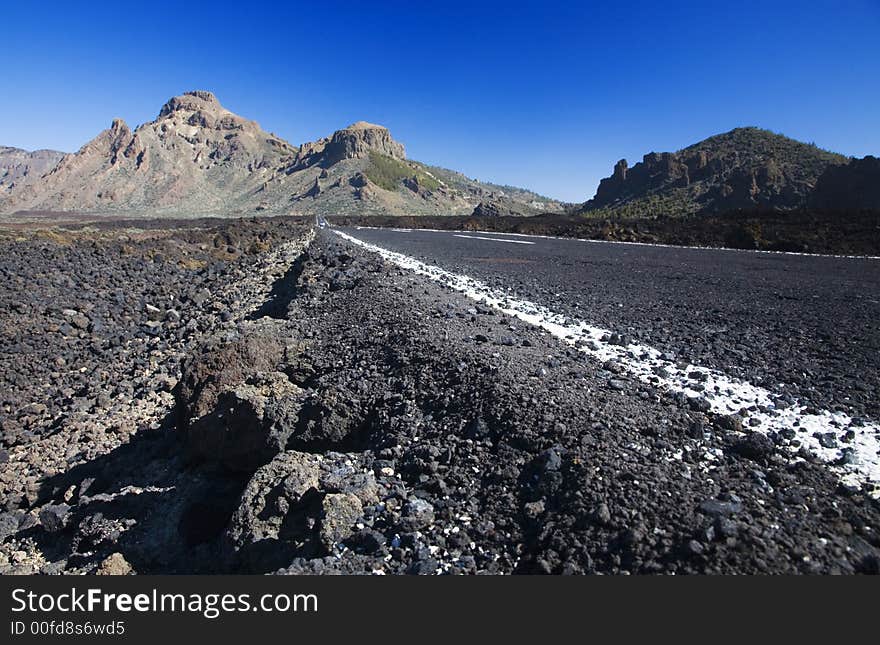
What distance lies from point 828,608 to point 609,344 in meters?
2.58

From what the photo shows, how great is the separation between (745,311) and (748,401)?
120 inches

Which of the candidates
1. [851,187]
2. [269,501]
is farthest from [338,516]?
[851,187]

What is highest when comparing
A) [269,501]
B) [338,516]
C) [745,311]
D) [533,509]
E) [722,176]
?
[722,176]

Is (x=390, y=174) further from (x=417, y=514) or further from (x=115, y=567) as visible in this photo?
(x=417, y=514)

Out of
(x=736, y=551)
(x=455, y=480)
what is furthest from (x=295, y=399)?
(x=736, y=551)

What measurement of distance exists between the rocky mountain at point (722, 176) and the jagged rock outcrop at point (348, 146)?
90039mm

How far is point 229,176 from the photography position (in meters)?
141

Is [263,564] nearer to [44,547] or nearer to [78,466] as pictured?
[44,547]

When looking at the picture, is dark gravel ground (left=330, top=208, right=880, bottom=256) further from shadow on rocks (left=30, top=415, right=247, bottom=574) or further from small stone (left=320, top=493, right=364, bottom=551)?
shadow on rocks (left=30, top=415, right=247, bottom=574)

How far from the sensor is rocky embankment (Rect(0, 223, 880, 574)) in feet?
5.03

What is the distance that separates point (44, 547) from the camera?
2945mm

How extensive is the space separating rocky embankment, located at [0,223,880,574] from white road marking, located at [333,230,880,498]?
153 mm
